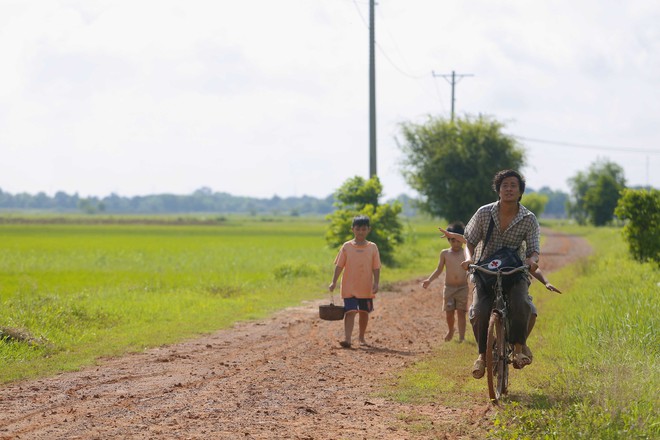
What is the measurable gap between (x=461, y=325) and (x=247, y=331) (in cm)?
361

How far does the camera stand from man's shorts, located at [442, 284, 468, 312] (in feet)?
41.8

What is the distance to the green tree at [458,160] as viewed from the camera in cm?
4441

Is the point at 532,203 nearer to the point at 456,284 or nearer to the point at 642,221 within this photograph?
the point at 642,221

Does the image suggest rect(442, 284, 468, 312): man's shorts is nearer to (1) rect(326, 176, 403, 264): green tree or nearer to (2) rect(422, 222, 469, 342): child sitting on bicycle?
(2) rect(422, 222, 469, 342): child sitting on bicycle

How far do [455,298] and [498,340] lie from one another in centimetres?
461

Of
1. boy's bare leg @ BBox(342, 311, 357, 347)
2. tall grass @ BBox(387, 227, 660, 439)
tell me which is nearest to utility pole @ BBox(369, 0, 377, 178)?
tall grass @ BBox(387, 227, 660, 439)

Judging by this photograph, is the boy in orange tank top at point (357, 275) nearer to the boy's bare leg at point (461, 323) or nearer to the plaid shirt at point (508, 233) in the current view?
the boy's bare leg at point (461, 323)

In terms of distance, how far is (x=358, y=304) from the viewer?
12.5 meters

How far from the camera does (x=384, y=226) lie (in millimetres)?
29359

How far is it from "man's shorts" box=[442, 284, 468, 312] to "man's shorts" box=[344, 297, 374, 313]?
Answer: 3.59ft

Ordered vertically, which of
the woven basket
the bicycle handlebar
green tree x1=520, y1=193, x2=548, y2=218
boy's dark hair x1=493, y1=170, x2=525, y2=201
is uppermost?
green tree x1=520, y1=193, x2=548, y2=218

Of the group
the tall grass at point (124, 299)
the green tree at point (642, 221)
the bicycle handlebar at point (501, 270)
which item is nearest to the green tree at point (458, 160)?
the tall grass at point (124, 299)

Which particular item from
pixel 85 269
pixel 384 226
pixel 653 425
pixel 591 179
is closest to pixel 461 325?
pixel 653 425

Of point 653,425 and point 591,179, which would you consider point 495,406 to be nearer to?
point 653,425
